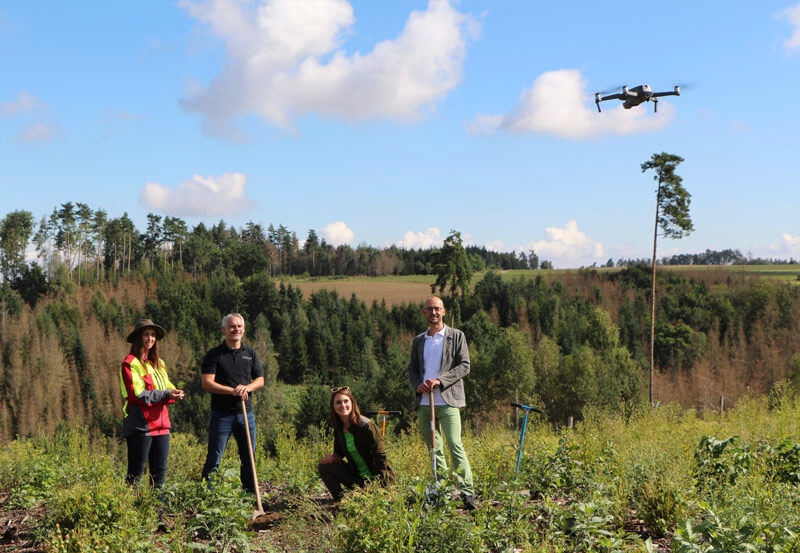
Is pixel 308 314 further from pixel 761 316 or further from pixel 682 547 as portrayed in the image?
pixel 682 547

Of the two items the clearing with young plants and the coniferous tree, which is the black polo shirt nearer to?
the clearing with young plants

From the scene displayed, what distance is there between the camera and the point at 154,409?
4.77 meters

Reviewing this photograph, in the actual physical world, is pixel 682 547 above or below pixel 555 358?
above

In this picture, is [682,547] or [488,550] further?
[488,550]

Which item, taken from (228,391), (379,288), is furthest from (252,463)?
(379,288)

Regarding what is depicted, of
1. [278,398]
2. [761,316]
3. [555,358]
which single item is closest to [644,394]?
[555,358]

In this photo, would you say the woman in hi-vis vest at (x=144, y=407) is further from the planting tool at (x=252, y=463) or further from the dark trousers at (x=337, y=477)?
the dark trousers at (x=337, y=477)

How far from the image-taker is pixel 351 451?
4645 mm

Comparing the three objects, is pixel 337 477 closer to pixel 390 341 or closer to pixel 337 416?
pixel 337 416

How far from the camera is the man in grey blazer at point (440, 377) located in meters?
4.79

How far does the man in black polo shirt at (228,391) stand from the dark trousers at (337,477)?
634 millimetres

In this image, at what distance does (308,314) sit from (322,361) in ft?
43.7

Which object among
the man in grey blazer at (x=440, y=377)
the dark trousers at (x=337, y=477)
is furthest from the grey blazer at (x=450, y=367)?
the dark trousers at (x=337, y=477)

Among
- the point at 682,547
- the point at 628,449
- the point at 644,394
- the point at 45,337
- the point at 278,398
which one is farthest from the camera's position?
the point at 45,337
